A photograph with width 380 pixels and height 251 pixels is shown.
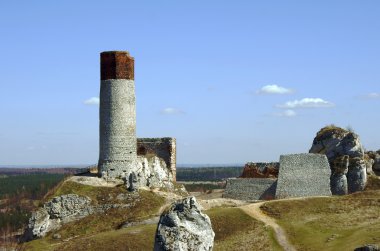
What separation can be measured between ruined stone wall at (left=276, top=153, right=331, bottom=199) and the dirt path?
680cm

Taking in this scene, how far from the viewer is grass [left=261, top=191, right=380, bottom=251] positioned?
48594mm

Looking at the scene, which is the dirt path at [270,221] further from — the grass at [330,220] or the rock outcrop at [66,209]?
the rock outcrop at [66,209]

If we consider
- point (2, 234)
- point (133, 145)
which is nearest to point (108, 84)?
point (133, 145)

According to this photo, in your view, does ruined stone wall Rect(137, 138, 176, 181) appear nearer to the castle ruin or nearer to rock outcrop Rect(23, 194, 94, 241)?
the castle ruin

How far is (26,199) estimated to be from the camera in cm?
18662

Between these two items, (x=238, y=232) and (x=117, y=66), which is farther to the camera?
(x=117, y=66)

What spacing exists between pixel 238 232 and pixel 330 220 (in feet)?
26.4

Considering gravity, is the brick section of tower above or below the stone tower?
above

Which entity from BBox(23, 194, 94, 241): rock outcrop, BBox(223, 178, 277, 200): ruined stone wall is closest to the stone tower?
BBox(23, 194, 94, 241): rock outcrop

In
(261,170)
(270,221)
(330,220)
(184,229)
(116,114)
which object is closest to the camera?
(184,229)

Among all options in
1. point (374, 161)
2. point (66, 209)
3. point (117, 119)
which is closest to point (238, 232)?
point (66, 209)

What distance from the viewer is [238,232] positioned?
53.1 m

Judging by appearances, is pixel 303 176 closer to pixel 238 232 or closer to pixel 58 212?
pixel 238 232

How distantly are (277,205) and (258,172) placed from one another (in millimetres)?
14510
